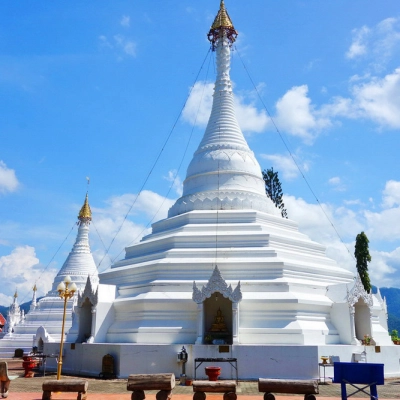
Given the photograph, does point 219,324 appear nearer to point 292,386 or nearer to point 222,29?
point 292,386

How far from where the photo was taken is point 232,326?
19.9 m

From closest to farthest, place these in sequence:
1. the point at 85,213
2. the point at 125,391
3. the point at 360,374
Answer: the point at 360,374 < the point at 125,391 < the point at 85,213

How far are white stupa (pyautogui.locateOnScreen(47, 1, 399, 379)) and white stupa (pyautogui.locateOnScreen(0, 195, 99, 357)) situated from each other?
12.4m

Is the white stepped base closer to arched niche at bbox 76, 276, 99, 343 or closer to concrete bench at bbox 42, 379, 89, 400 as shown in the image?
arched niche at bbox 76, 276, 99, 343

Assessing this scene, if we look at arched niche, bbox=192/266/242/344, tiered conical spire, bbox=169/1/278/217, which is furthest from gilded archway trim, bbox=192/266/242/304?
tiered conical spire, bbox=169/1/278/217

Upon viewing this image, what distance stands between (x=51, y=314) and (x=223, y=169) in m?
19.5

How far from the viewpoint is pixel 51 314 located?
37.6m

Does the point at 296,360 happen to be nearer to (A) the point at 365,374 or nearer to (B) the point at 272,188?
(A) the point at 365,374

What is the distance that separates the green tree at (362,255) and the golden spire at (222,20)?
61.5 feet

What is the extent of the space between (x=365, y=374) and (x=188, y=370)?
9.19m

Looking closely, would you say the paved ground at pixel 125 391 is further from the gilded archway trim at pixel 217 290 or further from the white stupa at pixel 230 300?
the gilded archway trim at pixel 217 290

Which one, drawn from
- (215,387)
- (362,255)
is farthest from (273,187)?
(215,387)

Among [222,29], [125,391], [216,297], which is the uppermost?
[222,29]

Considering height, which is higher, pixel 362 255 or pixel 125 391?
pixel 362 255
